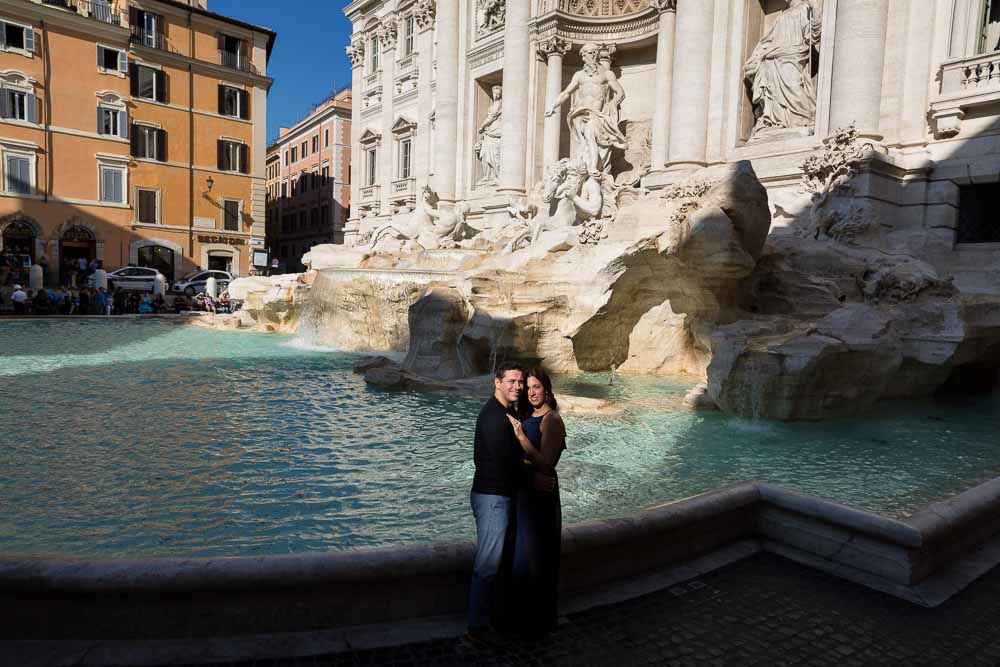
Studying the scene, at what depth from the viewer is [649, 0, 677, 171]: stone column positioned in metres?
15.4

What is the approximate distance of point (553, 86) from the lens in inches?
719

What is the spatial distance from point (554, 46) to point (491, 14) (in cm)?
371

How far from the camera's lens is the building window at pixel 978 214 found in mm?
11008

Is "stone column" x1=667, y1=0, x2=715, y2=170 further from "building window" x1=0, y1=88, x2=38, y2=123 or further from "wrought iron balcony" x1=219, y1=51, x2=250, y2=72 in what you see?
"wrought iron balcony" x1=219, y1=51, x2=250, y2=72

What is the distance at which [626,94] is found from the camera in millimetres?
18000

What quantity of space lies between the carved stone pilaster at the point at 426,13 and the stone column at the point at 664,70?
1039cm

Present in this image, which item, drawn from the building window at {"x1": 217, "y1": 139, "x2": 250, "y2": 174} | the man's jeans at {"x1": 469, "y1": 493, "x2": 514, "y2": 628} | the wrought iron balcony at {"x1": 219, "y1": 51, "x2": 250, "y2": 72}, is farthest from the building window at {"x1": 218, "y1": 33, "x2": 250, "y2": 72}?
the man's jeans at {"x1": 469, "y1": 493, "x2": 514, "y2": 628}

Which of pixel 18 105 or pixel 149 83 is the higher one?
pixel 149 83

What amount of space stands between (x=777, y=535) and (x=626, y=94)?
53.5 ft

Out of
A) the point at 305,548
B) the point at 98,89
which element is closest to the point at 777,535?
the point at 305,548

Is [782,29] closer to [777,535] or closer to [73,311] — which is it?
[777,535]

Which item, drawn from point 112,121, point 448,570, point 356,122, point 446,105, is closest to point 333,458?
point 448,570

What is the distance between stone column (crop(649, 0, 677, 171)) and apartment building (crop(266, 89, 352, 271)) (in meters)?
25.1

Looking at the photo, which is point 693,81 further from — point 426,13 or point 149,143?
point 149,143
